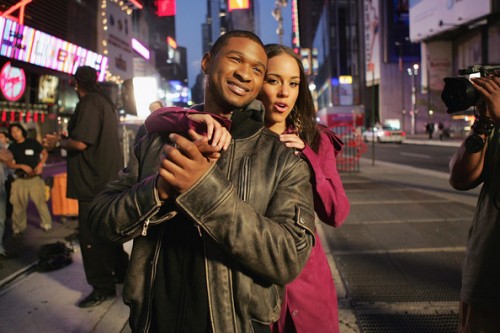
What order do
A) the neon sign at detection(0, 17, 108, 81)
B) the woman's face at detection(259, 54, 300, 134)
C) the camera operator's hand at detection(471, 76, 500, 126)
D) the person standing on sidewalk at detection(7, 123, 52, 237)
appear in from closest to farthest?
the camera operator's hand at detection(471, 76, 500, 126) → the woman's face at detection(259, 54, 300, 134) → the person standing on sidewalk at detection(7, 123, 52, 237) → the neon sign at detection(0, 17, 108, 81)

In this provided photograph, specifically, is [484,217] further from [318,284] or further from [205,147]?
[205,147]

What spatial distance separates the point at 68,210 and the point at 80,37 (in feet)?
53.5

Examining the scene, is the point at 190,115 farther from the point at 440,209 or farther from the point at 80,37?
the point at 80,37

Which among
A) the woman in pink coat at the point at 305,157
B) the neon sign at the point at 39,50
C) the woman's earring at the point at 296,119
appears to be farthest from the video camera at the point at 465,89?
the neon sign at the point at 39,50

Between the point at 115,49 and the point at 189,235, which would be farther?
the point at 115,49

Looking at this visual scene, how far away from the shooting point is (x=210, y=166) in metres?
1.17

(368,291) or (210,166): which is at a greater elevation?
(210,166)

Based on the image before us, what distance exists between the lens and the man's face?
1.51 m

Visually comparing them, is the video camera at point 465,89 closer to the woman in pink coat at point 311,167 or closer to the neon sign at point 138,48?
the woman in pink coat at point 311,167

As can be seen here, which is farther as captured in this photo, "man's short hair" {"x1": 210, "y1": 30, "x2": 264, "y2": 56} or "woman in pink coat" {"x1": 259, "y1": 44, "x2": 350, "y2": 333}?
"woman in pink coat" {"x1": 259, "y1": 44, "x2": 350, "y2": 333}

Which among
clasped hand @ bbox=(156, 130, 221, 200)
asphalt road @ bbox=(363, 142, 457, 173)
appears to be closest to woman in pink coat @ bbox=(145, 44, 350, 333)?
clasped hand @ bbox=(156, 130, 221, 200)

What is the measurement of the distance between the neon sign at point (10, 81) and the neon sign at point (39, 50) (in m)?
0.50

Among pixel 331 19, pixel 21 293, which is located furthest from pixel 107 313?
pixel 331 19

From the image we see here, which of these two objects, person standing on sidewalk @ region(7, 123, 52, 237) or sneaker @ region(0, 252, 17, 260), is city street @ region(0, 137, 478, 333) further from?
person standing on sidewalk @ region(7, 123, 52, 237)
